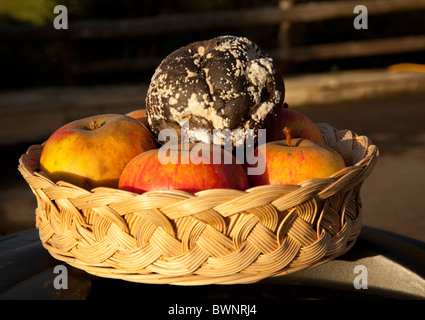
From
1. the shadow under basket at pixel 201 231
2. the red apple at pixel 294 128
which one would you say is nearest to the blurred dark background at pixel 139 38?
the red apple at pixel 294 128

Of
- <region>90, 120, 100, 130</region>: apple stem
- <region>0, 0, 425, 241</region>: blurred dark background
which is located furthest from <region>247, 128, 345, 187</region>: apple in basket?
<region>0, 0, 425, 241</region>: blurred dark background

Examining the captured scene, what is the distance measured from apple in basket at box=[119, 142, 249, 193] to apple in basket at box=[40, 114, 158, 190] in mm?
70

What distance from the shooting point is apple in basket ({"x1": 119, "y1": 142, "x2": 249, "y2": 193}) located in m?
1.00

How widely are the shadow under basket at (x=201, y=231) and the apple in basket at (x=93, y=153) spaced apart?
0.11 meters

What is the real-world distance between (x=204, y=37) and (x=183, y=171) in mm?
5022

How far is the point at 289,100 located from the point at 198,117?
4060 mm

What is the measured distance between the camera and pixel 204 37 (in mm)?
5828

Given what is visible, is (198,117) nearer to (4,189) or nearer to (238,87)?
(238,87)

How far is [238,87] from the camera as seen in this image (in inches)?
47.5

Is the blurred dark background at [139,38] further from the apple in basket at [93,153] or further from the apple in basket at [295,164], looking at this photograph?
the apple in basket at [295,164]

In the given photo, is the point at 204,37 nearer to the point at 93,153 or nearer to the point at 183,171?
the point at 93,153

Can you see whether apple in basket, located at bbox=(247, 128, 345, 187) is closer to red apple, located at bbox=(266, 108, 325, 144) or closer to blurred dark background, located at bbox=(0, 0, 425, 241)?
red apple, located at bbox=(266, 108, 325, 144)

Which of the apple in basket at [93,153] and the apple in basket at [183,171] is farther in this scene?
the apple in basket at [93,153]

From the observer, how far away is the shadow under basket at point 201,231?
901 millimetres
